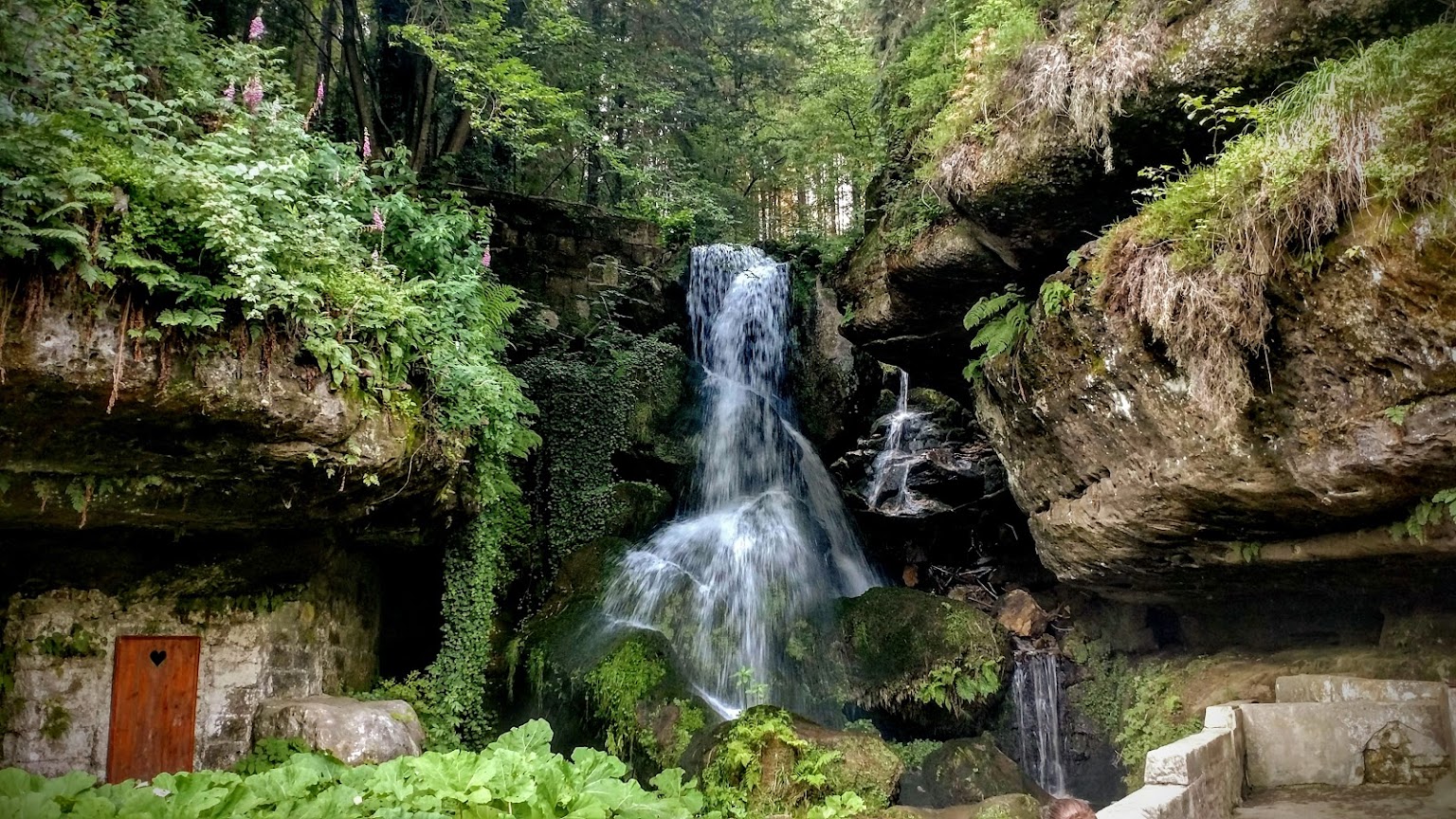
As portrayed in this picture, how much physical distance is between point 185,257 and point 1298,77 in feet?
26.8

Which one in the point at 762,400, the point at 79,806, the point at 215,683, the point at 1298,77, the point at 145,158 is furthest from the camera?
the point at 762,400

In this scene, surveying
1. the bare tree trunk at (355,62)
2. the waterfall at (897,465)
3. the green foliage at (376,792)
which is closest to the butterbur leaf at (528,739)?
the green foliage at (376,792)

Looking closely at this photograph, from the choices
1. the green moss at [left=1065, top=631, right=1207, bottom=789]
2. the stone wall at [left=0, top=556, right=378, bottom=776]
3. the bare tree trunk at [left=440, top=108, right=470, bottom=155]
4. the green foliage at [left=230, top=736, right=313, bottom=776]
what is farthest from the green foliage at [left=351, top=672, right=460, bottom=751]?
the bare tree trunk at [left=440, top=108, right=470, bottom=155]

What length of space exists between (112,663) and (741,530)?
7637 millimetres

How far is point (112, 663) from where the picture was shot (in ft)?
23.2

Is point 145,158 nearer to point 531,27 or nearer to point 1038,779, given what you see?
point 531,27

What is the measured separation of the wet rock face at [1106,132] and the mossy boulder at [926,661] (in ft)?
12.5

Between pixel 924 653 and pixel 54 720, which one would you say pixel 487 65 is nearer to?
pixel 54 720

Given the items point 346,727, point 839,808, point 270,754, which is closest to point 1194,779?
point 839,808

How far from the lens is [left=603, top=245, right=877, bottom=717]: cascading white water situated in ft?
34.4

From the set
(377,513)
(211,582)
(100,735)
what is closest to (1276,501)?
(377,513)

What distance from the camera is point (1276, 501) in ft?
20.9

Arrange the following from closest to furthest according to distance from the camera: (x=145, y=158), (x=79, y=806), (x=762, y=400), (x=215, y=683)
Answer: (x=79, y=806) → (x=145, y=158) → (x=215, y=683) → (x=762, y=400)

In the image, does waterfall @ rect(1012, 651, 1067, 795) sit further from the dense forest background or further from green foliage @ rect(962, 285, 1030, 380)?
the dense forest background
